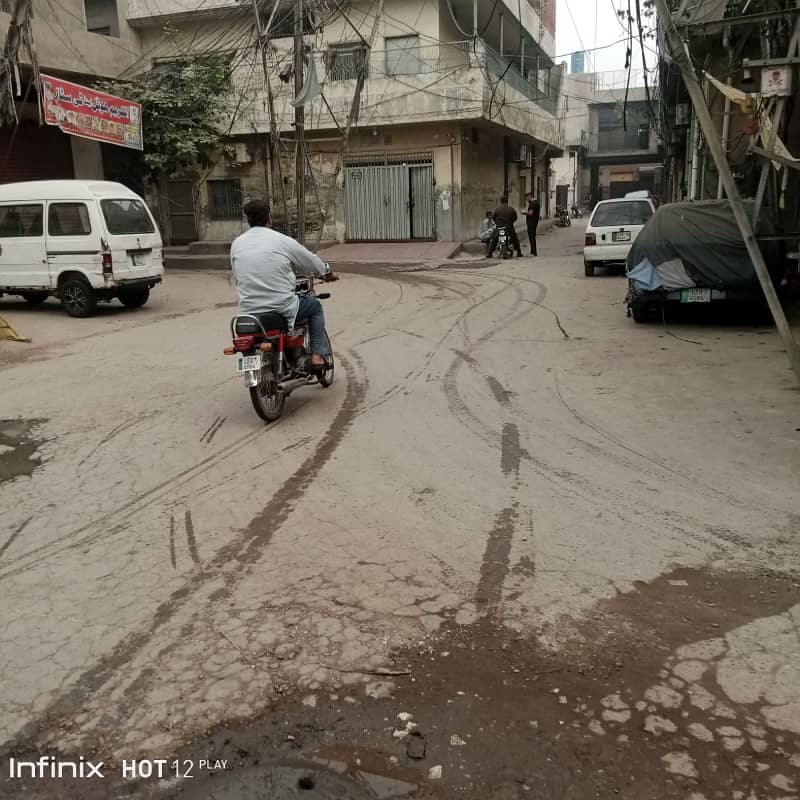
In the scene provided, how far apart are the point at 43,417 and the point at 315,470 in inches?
125

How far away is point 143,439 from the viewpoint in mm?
6285

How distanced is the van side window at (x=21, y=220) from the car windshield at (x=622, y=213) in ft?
38.2

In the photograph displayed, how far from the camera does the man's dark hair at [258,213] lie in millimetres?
6594

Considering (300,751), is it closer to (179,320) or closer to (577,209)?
(179,320)

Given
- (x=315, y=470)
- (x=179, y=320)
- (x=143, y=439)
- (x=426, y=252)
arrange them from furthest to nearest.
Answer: (x=426, y=252), (x=179, y=320), (x=143, y=439), (x=315, y=470)

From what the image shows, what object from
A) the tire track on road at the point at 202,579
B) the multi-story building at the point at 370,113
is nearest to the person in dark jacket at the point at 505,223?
the multi-story building at the point at 370,113

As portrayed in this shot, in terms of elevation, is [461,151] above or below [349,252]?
above

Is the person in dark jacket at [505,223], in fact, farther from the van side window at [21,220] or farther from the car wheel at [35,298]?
the van side window at [21,220]

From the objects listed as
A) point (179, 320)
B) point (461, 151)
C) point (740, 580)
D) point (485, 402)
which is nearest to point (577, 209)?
point (461, 151)

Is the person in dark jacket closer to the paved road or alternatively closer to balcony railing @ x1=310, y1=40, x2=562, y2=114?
balcony railing @ x1=310, y1=40, x2=562, y2=114

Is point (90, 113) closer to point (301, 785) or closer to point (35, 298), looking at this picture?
point (35, 298)

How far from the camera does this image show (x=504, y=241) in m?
22.1

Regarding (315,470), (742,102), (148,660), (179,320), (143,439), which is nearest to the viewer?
(148,660)

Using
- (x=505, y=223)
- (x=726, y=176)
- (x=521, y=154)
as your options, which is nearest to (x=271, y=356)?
(x=726, y=176)
